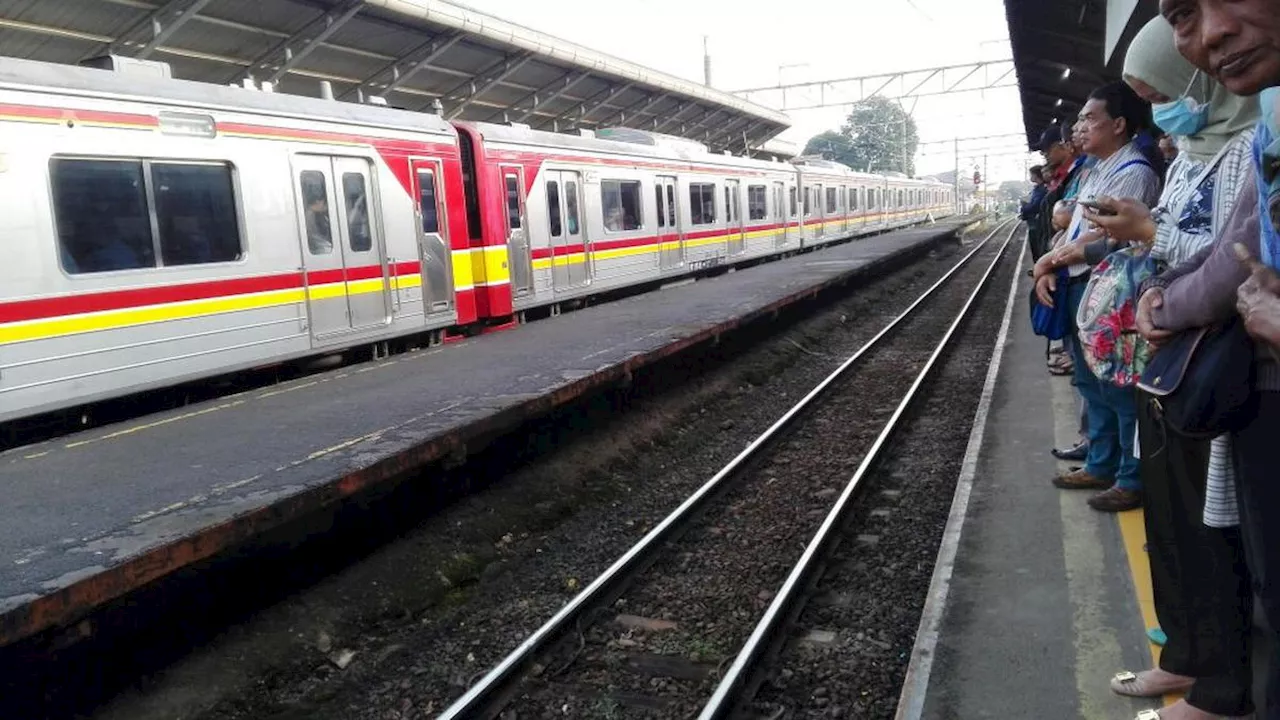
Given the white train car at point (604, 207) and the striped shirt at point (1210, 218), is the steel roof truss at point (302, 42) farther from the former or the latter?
the striped shirt at point (1210, 218)

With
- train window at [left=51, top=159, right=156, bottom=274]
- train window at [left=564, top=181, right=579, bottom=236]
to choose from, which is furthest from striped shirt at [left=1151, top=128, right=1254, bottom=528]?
train window at [left=564, top=181, right=579, bottom=236]

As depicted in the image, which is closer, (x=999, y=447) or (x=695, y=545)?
(x=695, y=545)

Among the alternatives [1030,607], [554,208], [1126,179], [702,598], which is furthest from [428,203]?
[1030,607]

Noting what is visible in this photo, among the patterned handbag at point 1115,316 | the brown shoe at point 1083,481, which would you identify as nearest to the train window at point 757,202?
the brown shoe at point 1083,481

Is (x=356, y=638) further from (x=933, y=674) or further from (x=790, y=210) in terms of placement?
(x=790, y=210)

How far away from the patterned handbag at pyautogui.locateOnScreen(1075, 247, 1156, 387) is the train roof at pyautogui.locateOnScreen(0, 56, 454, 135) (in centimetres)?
640

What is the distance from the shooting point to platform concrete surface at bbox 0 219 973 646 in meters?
3.51

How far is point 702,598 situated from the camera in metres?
4.57

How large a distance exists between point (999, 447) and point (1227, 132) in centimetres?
378

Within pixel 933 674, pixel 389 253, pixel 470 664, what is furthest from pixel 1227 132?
pixel 389 253

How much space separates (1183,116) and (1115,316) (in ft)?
2.10

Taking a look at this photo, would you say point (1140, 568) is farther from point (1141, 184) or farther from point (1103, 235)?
point (1141, 184)

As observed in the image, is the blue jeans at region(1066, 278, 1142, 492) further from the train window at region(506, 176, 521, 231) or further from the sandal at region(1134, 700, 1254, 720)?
the train window at region(506, 176, 521, 231)

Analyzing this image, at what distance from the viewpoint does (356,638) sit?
173 inches
